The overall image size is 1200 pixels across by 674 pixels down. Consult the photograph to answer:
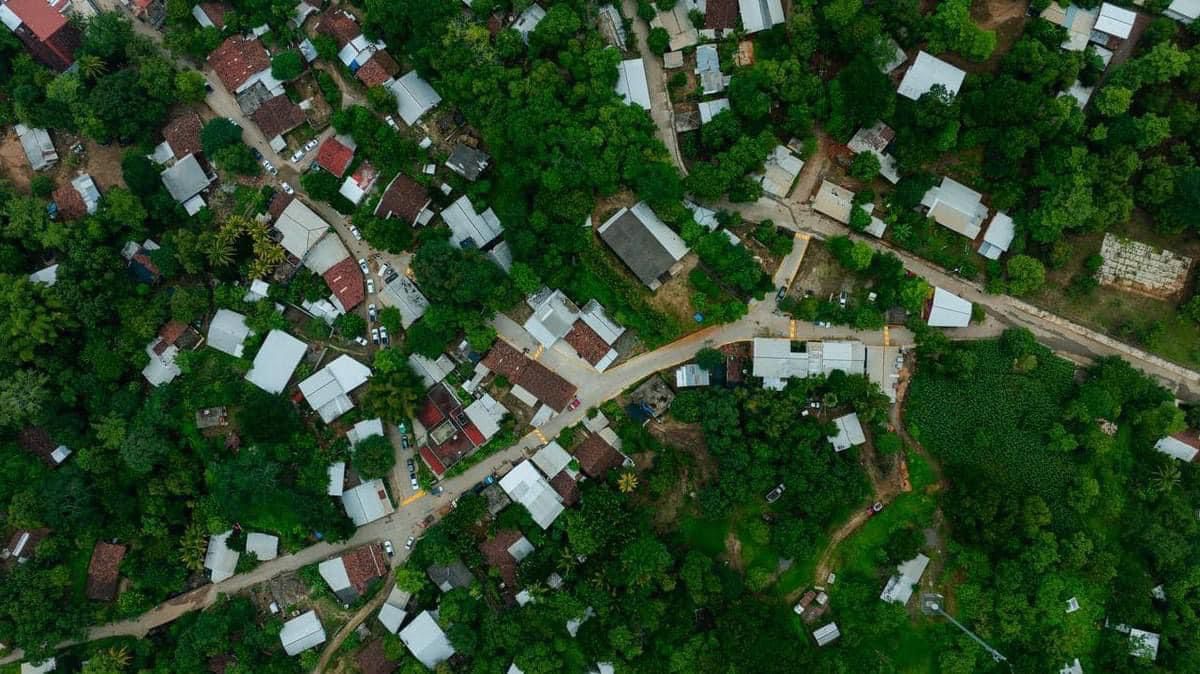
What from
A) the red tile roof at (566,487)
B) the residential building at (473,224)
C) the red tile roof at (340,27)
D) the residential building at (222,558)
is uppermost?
→ the red tile roof at (340,27)

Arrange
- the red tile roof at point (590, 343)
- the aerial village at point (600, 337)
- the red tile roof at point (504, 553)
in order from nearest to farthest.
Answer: the aerial village at point (600, 337)
the red tile roof at point (504, 553)
the red tile roof at point (590, 343)

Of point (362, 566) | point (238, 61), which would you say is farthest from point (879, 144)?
point (362, 566)

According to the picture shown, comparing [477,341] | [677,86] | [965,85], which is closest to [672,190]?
[677,86]

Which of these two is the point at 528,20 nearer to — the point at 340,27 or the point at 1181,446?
the point at 340,27

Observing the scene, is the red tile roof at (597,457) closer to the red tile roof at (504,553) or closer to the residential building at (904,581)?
the red tile roof at (504,553)

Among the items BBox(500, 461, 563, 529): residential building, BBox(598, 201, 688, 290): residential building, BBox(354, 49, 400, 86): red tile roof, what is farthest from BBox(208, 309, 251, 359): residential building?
BBox(598, 201, 688, 290): residential building

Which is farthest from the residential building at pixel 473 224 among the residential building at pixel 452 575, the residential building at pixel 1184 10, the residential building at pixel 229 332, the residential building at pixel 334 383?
the residential building at pixel 1184 10

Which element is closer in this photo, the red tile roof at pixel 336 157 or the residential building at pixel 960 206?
the residential building at pixel 960 206
